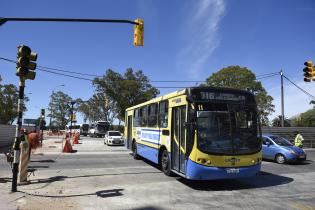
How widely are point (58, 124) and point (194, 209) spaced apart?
3612 inches

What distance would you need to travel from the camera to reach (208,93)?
34.8ft

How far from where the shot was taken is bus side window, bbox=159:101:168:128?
12.9 m

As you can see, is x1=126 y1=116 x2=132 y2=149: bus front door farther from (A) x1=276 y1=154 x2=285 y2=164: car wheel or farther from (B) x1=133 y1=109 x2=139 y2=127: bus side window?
(A) x1=276 y1=154 x2=285 y2=164: car wheel

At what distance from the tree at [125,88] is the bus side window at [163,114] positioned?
43.0 meters

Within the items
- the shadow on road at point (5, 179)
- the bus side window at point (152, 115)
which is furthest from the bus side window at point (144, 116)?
the shadow on road at point (5, 179)

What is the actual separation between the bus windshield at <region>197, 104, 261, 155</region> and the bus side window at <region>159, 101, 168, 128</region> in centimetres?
270

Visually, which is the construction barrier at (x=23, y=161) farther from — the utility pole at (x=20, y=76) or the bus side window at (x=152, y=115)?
the bus side window at (x=152, y=115)

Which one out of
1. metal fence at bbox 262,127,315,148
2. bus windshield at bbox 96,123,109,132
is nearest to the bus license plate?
metal fence at bbox 262,127,315,148

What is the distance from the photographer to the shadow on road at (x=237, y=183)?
10863 mm

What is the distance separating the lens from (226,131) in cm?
1030

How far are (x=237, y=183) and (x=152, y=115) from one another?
16.4 ft

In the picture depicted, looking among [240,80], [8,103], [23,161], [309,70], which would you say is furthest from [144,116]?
[8,103]

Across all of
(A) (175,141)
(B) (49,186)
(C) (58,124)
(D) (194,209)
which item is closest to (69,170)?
(B) (49,186)

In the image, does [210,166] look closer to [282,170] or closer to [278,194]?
[278,194]
